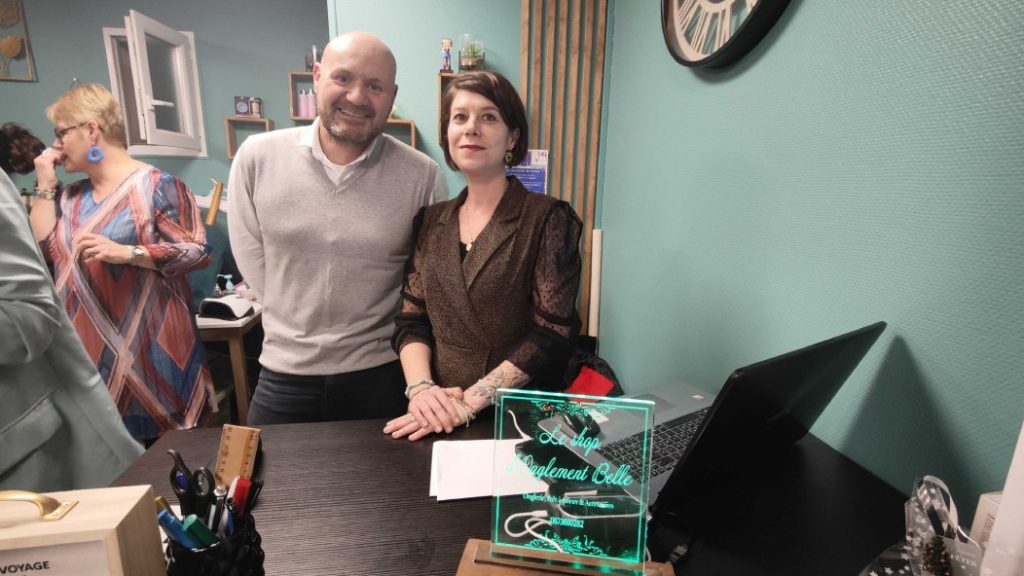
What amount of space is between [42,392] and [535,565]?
1.16m

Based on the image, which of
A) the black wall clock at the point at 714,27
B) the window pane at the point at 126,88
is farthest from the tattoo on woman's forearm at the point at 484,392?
the window pane at the point at 126,88

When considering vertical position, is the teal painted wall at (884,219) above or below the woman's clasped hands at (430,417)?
above

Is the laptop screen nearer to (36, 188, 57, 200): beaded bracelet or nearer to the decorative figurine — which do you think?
the decorative figurine

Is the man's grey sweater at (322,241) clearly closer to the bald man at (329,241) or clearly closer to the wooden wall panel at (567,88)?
the bald man at (329,241)

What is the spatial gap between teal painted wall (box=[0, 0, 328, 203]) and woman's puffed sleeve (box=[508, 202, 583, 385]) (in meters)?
3.80

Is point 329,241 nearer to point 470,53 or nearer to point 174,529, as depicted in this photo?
point 174,529

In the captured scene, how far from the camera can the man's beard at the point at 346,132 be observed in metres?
1.30

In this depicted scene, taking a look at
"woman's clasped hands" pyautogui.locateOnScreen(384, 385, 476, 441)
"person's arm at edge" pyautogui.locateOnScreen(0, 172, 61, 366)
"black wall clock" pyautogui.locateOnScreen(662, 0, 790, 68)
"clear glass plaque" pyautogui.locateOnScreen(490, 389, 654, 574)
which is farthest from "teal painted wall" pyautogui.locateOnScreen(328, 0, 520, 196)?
"clear glass plaque" pyautogui.locateOnScreen(490, 389, 654, 574)

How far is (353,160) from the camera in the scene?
137cm

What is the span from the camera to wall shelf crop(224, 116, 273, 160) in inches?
153

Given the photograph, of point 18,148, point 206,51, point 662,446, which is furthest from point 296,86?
point 662,446

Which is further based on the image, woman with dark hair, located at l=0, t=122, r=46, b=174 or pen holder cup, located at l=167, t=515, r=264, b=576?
woman with dark hair, located at l=0, t=122, r=46, b=174

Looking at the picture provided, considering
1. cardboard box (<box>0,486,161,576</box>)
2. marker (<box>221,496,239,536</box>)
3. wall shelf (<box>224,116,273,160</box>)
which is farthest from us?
wall shelf (<box>224,116,273,160</box>)

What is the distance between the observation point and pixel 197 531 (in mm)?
524
